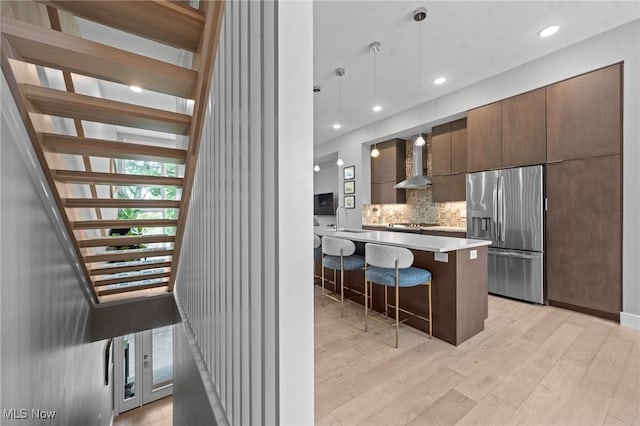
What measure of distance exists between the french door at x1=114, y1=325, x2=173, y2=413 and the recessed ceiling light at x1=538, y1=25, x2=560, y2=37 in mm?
7151

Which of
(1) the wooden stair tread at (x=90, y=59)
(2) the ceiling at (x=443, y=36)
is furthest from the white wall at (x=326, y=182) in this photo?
(1) the wooden stair tread at (x=90, y=59)

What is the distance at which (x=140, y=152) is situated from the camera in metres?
1.76

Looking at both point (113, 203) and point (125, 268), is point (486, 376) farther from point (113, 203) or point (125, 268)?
point (125, 268)

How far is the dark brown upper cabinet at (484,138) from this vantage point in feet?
12.0

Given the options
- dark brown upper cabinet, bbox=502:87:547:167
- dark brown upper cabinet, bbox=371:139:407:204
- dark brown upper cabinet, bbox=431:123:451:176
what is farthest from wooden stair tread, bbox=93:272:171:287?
dark brown upper cabinet, bbox=502:87:547:167

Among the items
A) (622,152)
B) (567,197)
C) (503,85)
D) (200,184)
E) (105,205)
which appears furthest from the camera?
(503,85)

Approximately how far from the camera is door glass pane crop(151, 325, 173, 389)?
5134 mm

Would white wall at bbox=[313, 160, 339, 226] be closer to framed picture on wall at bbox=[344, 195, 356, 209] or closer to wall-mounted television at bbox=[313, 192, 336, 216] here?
wall-mounted television at bbox=[313, 192, 336, 216]

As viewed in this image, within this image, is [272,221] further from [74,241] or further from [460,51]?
[460,51]

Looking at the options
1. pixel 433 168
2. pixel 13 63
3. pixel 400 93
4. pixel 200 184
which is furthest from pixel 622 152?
pixel 13 63

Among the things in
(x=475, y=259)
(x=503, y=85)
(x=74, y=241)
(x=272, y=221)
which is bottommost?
(x=475, y=259)

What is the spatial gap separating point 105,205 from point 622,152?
16.5 ft

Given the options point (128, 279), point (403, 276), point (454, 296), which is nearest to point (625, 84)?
point (454, 296)

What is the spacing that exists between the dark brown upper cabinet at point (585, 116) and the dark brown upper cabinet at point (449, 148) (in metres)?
1.24
